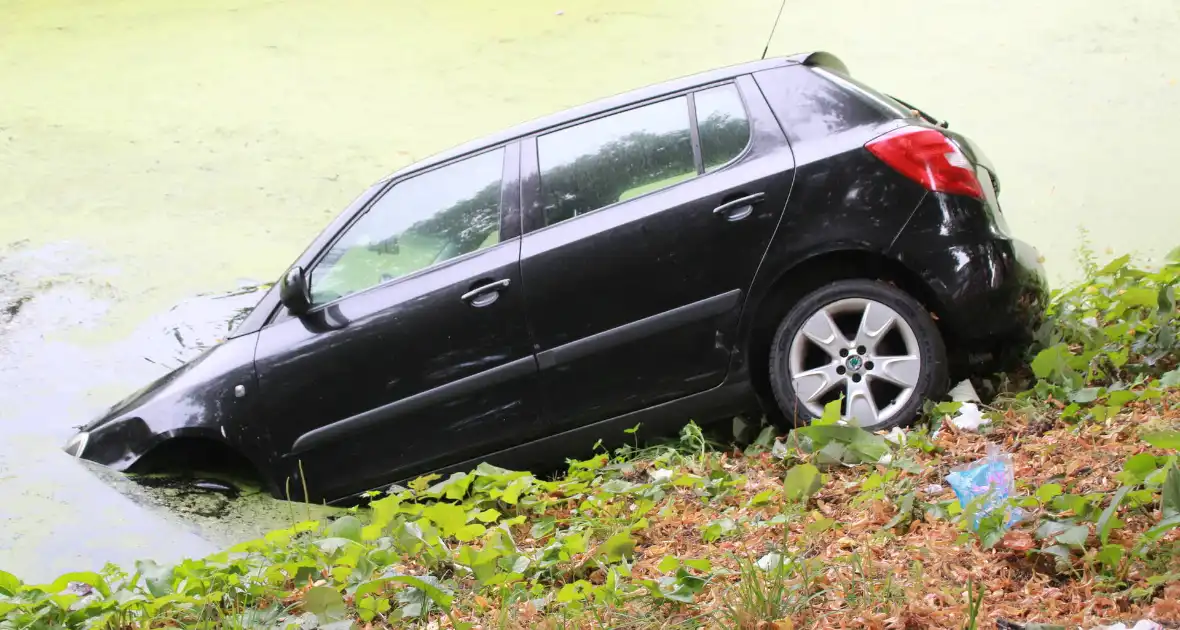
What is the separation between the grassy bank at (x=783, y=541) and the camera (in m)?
2.26

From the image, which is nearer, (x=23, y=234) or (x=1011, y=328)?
(x=1011, y=328)

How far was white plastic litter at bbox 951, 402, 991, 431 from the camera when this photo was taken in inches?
137

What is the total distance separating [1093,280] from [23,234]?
6.83 metres

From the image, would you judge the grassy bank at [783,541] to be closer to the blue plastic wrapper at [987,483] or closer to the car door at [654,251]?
the blue plastic wrapper at [987,483]

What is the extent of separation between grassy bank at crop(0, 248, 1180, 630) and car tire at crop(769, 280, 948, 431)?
0.15m

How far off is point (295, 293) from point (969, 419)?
2584mm

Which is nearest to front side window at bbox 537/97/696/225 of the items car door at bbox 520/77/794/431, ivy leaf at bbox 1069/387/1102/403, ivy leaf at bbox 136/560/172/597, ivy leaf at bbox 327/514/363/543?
car door at bbox 520/77/794/431

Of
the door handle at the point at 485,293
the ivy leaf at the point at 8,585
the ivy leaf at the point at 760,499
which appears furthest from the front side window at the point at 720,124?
the ivy leaf at the point at 8,585

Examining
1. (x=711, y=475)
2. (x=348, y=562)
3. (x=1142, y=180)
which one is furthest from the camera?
(x=1142, y=180)

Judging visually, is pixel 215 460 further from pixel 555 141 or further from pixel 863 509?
pixel 863 509

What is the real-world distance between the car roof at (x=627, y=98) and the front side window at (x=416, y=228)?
2.2 inches

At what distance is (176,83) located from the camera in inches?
335

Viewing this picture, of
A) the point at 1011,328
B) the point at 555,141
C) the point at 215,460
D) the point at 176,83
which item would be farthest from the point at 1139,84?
the point at 176,83

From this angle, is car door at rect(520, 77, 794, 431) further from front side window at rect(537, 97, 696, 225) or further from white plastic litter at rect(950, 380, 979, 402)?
white plastic litter at rect(950, 380, 979, 402)
